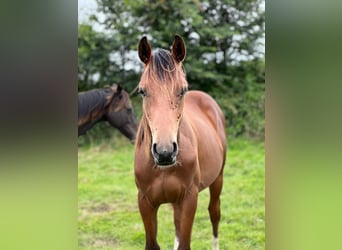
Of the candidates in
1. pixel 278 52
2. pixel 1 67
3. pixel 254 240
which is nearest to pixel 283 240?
pixel 278 52

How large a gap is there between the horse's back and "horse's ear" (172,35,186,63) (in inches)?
18.6

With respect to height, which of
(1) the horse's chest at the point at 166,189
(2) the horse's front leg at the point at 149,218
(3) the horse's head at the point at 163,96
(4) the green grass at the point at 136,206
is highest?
(3) the horse's head at the point at 163,96

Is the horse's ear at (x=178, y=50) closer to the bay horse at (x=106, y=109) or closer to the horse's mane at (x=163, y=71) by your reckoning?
the horse's mane at (x=163, y=71)

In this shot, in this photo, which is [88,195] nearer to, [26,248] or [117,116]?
[117,116]

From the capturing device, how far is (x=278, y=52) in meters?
0.59

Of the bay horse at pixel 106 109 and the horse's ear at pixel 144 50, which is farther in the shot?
the bay horse at pixel 106 109

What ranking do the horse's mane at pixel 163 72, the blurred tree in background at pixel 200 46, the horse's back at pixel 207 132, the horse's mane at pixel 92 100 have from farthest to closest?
1. the blurred tree in background at pixel 200 46
2. the horse's mane at pixel 92 100
3. the horse's back at pixel 207 132
4. the horse's mane at pixel 163 72

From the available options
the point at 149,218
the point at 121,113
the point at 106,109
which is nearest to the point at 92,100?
the point at 106,109

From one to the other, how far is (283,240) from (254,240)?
2.30m

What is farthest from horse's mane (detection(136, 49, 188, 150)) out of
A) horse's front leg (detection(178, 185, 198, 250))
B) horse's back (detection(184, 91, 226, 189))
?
horse's back (detection(184, 91, 226, 189))

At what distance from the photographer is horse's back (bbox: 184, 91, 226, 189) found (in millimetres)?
2061

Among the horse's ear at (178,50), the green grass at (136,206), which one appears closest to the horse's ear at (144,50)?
the horse's ear at (178,50)

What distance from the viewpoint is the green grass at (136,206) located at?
2.96 meters

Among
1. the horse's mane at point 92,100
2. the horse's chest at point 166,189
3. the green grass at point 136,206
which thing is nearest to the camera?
the horse's chest at point 166,189
